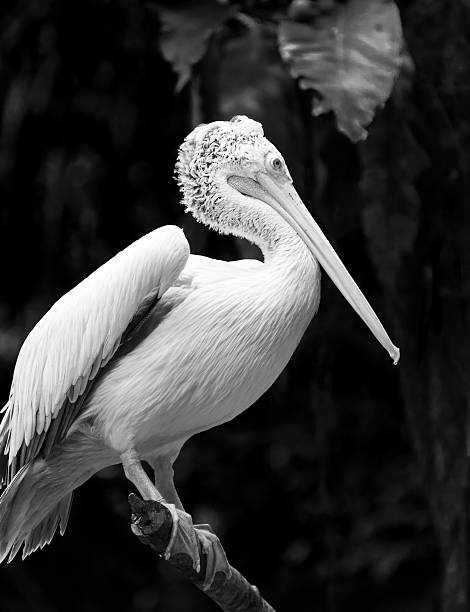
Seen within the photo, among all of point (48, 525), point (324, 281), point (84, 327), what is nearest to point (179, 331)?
point (84, 327)

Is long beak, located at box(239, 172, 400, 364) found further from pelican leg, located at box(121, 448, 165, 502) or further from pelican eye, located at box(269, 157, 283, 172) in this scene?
pelican leg, located at box(121, 448, 165, 502)

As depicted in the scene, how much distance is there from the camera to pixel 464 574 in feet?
10.6

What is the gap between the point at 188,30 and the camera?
3088mm

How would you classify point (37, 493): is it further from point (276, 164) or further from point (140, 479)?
point (276, 164)

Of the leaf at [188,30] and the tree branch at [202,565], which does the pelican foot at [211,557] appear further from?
the leaf at [188,30]

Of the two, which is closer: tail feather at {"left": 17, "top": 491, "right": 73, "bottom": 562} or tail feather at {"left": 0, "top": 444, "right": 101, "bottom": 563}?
tail feather at {"left": 0, "top": 444, "right": 101, "bottom": 563}

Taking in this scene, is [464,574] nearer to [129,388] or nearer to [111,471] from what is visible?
[129,388]

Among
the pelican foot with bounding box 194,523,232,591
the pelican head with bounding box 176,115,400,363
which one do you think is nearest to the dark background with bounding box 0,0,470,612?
the pelican head with bounding box 176,115,400,363

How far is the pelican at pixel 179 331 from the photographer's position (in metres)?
2.27

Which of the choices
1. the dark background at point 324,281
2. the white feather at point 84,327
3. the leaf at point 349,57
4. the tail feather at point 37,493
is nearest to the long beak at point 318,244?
the white feather at point 84,327

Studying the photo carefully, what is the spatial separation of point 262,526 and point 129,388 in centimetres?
248

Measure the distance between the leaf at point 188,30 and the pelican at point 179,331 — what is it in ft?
2.14

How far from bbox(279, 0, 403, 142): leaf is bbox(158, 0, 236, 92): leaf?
0.21 metres

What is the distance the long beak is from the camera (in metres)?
2.30
